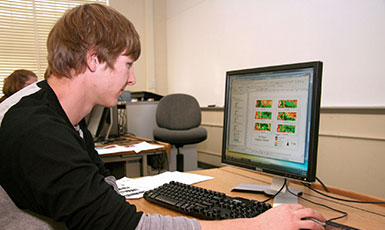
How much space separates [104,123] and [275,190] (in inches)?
76.6

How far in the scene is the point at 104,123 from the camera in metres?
2.54

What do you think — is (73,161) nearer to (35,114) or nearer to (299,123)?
(35,114)

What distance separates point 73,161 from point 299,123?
67cm

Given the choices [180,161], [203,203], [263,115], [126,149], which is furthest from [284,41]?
[203,203]

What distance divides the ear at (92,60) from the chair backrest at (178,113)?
86.6 inches

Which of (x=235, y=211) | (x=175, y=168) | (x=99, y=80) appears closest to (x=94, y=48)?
(x=99, y=80)

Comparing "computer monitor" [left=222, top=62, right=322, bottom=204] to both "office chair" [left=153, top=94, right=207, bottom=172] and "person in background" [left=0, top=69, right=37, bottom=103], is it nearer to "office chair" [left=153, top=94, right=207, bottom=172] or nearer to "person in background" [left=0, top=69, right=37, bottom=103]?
"office chair" [left=153, top=94, right=207, bottom=172]

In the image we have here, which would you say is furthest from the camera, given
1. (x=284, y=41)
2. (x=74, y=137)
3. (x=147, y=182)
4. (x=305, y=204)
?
(x=284, y=41)

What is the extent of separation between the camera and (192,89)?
4148mm

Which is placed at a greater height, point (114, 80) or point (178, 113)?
point (114, 80)

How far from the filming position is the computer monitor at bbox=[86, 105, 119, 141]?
251cm

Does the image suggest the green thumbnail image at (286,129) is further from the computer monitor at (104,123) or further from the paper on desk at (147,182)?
the computer monitor at (104,123)

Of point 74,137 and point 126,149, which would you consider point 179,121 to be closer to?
point 126,149

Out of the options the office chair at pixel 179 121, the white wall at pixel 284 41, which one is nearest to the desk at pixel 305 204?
the white wall at pixel 284 41
